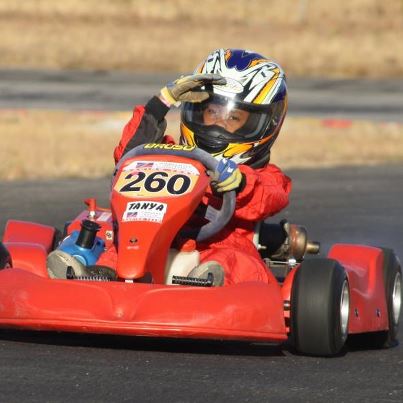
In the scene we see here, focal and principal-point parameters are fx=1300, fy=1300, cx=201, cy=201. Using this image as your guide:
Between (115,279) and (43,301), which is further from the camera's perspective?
(115,279)

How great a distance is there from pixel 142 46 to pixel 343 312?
24.1 metres

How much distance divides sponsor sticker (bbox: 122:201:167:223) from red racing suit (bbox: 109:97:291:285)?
0.44 m

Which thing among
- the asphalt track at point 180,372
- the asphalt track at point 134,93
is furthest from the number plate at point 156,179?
the asphalt track at point 134,93

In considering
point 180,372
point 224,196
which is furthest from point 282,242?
point 180,372

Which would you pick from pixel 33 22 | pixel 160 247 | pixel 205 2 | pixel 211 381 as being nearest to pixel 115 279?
pixel 160 247

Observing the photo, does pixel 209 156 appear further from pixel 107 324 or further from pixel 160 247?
pixel 107 324

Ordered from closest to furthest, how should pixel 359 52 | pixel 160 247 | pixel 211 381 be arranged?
pixel 211 381, pixel 160 247, pixel 359 52

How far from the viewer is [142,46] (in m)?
29.0

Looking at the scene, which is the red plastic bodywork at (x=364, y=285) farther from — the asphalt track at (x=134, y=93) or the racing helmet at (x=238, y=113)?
the asphalt track at (x=134, y=93)

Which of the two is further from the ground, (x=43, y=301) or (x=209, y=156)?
(x=209, y=156)

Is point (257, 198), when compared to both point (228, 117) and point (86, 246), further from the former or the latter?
point (86, 246)

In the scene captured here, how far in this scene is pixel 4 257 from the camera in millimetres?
5547

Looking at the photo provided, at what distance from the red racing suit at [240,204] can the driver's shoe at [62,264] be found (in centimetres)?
57

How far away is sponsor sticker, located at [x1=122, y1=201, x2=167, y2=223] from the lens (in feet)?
17.2
